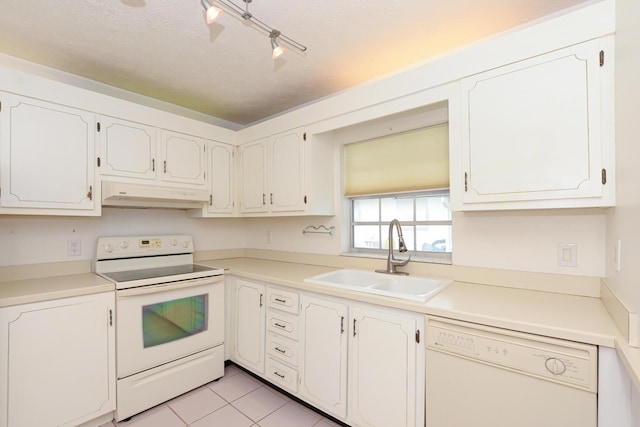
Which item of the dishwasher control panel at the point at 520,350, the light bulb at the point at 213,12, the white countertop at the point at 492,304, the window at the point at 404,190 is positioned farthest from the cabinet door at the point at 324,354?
the light bulb at the point at 213,12

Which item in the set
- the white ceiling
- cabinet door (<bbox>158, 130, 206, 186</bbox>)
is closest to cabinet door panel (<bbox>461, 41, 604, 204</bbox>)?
the white ceiling

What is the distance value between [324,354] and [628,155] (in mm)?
1706

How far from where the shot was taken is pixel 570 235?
151 centimetres

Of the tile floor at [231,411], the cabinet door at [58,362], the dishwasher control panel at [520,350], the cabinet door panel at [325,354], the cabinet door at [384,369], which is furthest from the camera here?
the tile floor at [231,411]

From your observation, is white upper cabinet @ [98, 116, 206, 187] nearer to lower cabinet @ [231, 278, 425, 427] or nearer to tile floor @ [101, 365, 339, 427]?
lower cabinet @ [231, 278, 425, 427]

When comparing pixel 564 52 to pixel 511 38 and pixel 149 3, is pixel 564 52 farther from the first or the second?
pixel 149 3

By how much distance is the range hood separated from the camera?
198cm

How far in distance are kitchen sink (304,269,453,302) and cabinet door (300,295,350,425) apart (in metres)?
0.17

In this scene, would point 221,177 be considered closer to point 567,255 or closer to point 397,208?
point 397,208

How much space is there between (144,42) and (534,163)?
2339 mm

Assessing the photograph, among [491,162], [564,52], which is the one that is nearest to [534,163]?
[491,162]

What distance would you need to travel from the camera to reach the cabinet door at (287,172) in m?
2.38

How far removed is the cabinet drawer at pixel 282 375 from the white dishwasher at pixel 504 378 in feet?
2.99

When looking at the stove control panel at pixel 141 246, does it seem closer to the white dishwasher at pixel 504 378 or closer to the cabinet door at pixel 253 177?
the cabinet door at pixel 253 177
